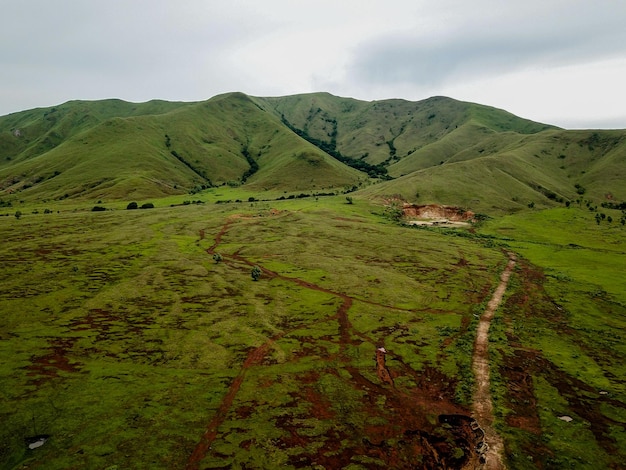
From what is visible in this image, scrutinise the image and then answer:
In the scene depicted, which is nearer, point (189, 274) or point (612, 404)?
point (612, 404)

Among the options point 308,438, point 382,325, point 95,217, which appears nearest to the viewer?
point 308,438

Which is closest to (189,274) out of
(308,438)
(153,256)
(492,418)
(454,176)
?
(153,256)

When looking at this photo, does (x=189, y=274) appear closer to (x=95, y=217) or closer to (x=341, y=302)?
(x=341, y=302)

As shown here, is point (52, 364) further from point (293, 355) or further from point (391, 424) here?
point (391, 424)

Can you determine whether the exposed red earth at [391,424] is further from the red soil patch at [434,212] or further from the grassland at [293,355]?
the red soil patch at [434,212]

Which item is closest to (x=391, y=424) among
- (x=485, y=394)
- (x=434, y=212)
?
(x=485, y=394)

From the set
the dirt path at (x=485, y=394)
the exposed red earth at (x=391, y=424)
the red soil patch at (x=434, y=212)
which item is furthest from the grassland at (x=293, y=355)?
the red soil patch at (x=434, y=212)
